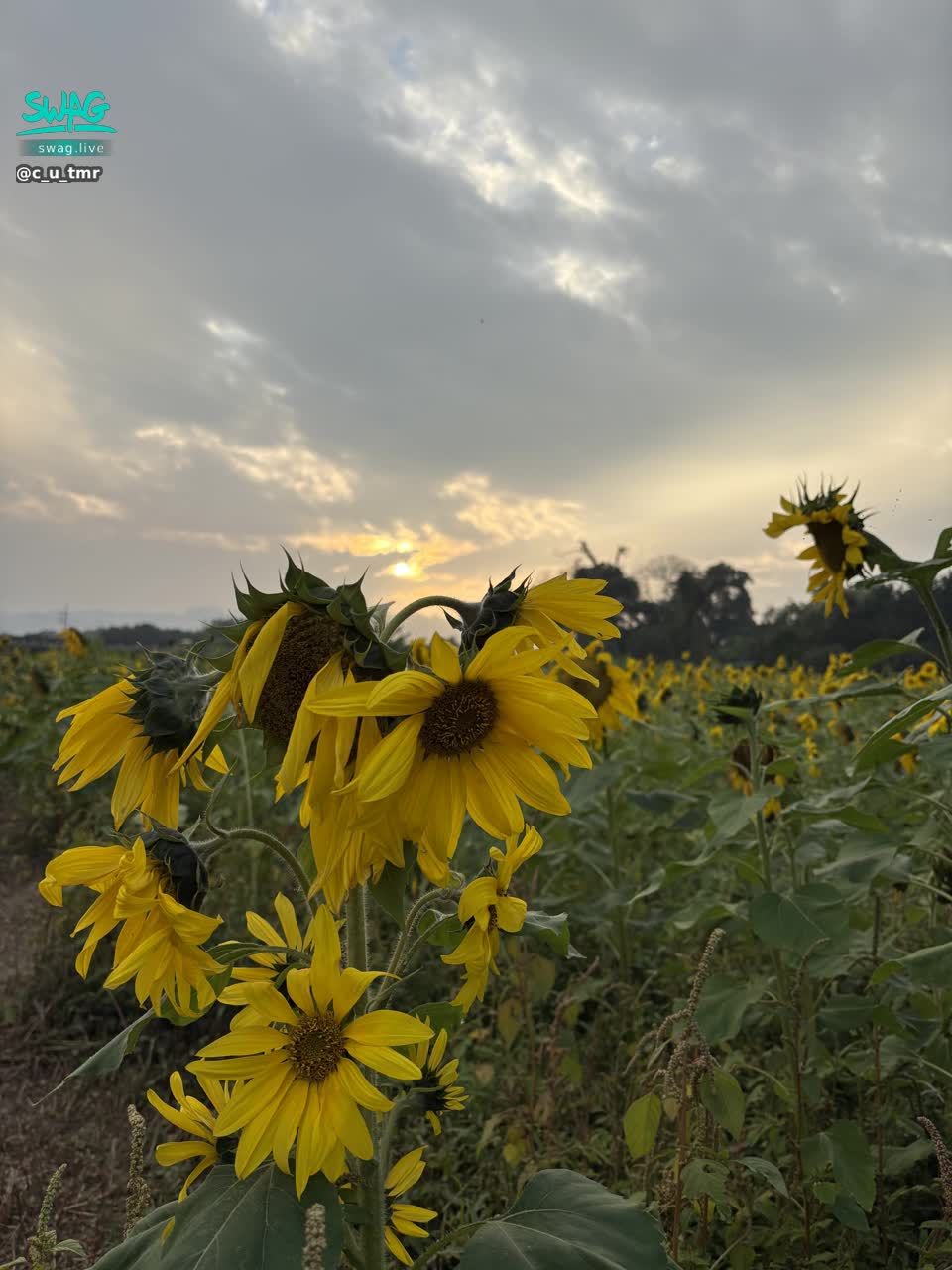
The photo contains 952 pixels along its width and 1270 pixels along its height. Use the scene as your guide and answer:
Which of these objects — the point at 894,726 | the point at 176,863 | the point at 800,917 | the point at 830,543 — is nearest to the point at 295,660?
the point at 176,863

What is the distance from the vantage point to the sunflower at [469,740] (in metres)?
0.89

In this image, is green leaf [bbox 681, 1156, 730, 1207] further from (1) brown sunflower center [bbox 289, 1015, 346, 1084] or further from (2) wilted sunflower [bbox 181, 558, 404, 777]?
(2) wilted sunflower [bbox 181, 558, 404, 777]

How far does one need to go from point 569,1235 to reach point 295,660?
72cm

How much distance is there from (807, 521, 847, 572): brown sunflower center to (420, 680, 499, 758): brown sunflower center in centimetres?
217

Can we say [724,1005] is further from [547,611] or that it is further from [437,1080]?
[547,611]

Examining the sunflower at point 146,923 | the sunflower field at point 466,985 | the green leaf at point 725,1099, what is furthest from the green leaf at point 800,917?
the sunflower at point 146,923

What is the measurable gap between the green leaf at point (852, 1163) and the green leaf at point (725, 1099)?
39 cm

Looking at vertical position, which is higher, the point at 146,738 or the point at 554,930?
the point at 146,738

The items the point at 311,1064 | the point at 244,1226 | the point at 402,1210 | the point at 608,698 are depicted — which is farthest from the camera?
the point at 608,698

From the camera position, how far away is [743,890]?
10.6ft

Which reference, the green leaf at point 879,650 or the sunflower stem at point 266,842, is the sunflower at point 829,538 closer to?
the green leaf at point 879,650

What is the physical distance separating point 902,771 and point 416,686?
4.31m

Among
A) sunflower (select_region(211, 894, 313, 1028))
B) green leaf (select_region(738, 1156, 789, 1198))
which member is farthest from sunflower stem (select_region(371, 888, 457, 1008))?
green leaf (select_region(738, 1156, 789, 1198))

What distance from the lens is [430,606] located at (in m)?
1.05
